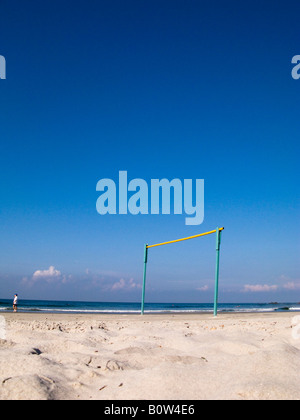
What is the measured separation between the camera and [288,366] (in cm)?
243

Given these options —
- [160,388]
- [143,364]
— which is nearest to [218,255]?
[143,364]

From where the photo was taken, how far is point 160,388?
1.97m

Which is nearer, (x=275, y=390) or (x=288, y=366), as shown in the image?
(x=275, y=390)

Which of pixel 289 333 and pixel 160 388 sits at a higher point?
pixel 160 388

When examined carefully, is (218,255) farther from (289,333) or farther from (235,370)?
(235,370)
